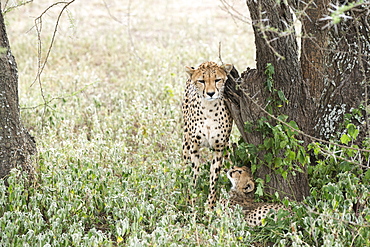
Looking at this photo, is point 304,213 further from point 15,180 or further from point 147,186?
point 15,180

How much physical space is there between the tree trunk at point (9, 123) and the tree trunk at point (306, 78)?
1815mm

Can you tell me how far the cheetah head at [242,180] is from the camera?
464 centimetres

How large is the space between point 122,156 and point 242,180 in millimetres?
1408

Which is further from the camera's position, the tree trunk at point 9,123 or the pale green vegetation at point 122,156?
the tree trunk at point 9,123

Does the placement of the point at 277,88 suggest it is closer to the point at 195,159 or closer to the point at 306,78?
the point at 306,78

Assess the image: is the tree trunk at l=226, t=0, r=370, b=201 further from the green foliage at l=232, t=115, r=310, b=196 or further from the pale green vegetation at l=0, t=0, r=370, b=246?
the pale green vegetation at l=0, t=0, r=370, b=246

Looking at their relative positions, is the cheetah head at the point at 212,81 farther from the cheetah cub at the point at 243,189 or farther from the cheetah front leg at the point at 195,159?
the cheetah cub at the point at 243,189

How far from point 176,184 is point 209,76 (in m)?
0.95

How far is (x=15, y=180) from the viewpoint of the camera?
431 centimetres

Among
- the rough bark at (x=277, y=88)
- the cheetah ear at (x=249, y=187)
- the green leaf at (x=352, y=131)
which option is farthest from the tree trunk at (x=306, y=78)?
the green leaf at (x=352, y=131)

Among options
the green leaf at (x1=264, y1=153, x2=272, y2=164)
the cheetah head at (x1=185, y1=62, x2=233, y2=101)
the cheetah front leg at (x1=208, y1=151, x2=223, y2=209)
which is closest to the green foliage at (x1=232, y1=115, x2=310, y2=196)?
the green leaf at (x1=264, y1=153, x2=272, y2=164)

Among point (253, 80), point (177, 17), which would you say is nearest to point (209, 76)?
point (253, 80)

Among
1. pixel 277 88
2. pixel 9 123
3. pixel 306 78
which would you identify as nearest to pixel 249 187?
pixel 277 88

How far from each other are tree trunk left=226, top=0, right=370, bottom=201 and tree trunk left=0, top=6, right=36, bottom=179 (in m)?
1.82
